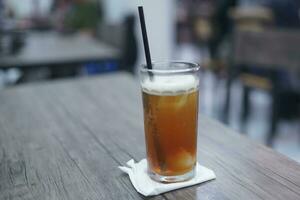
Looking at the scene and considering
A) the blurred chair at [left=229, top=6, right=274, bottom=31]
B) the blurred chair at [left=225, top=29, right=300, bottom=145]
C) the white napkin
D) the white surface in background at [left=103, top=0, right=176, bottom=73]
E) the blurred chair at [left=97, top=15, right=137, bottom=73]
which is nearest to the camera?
the white napkin

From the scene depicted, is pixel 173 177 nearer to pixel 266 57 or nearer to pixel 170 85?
pixel 170 85

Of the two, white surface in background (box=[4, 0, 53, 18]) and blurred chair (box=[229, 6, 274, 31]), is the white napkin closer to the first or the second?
blurred chair (box=[229, 6, 274, 31])

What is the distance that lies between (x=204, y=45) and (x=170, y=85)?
5553 mm

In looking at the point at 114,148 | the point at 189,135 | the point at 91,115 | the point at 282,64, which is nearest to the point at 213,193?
the point at 189,135

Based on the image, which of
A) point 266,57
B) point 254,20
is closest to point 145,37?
point 266,57

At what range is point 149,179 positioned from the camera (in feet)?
2.22

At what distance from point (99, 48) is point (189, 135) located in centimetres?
195

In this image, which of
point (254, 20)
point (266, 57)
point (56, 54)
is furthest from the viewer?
point (254, 20)

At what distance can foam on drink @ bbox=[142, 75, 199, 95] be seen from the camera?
655 millimetres

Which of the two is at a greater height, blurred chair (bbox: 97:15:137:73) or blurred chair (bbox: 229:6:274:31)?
blurred chair (bbox: 229:6:274:31)

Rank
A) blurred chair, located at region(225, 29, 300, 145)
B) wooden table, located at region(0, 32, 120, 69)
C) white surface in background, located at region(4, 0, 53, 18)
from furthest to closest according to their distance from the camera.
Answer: white surface in background, located at region(4, 0, 53, 18), blurred chair, located at region(225, 29, 300, 145), wooden table, located at region(0, 32, 120, 69)

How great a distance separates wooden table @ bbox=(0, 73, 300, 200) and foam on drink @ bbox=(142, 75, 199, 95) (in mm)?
177

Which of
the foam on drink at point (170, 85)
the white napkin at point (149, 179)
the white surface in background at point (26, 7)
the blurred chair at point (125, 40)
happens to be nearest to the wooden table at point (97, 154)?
the white napkin at point (149, 179)

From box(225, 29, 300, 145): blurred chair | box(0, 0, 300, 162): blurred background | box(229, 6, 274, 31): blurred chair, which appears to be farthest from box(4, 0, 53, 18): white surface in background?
box(225, 29, 300, 145): blurred chair
